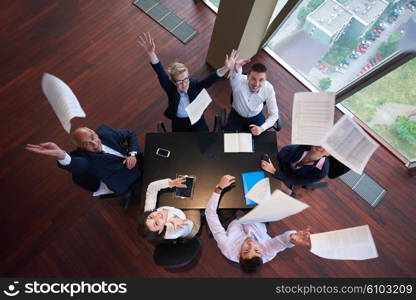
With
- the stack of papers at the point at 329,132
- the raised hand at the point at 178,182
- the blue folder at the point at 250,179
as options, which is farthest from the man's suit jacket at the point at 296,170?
the raised hand at the point at 178,182

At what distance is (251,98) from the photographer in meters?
2.61

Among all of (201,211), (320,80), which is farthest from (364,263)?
(320,80)

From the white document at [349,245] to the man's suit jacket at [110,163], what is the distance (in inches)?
62.4

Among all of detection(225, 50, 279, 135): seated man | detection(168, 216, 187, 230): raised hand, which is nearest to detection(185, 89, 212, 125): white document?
detection(225, 50, 279, 135): seated man

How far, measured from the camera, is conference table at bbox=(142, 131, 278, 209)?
216 cm

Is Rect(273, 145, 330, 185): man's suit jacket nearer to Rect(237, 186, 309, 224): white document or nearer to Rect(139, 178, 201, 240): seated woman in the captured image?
Rect(237, 186, 309, 224): white document

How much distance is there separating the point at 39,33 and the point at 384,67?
14.2 feet

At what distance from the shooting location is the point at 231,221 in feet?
7.71

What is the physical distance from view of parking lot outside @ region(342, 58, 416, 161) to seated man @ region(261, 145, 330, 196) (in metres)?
1.34

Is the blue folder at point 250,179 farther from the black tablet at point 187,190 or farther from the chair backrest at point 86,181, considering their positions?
the chair backrest at point 86,181

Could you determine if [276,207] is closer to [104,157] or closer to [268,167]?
[268,167]

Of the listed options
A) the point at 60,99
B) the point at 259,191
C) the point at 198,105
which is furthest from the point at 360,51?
the point at 60,99

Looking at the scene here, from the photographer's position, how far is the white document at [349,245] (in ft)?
5.38

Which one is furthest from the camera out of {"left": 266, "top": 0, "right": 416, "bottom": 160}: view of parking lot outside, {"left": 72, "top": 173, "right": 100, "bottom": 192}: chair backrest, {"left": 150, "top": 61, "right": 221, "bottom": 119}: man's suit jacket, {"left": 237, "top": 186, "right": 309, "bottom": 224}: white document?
{"left": 266, "top": 0, "right": 416, "bottom": 160}: view of parking lot outside
